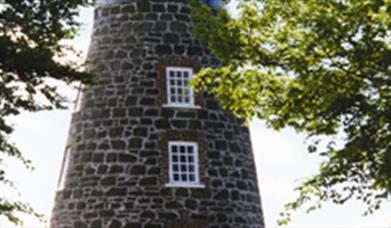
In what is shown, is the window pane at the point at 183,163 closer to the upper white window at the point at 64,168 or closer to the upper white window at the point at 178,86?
the upper white window at the point at 178,86

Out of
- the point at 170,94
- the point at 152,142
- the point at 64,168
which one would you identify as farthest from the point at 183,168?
the point at 64,168

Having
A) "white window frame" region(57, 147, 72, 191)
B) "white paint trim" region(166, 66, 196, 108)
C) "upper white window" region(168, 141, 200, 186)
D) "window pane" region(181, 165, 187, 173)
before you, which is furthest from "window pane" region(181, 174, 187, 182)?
"white window frame" region(57, 147, 72, 191)

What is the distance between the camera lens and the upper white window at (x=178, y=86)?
24.5 metres

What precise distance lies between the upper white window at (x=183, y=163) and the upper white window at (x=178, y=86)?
1.49m

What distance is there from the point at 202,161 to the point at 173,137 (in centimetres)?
129

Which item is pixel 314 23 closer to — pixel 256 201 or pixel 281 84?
pixel 281 84

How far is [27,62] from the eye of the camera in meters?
17.6

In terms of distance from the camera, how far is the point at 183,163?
23797mm

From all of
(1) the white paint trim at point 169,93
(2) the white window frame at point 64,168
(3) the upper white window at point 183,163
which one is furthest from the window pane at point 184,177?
(2) the white window frame at point 64,168

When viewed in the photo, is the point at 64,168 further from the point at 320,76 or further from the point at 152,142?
the point at 320,76

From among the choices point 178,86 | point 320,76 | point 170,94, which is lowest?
point 320,76

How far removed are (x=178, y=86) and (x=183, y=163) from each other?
9.26ft

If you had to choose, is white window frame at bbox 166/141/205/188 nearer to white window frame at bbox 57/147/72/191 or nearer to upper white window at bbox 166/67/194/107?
upper white window at bbox 166/67/194/107

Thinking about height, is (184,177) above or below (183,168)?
below
